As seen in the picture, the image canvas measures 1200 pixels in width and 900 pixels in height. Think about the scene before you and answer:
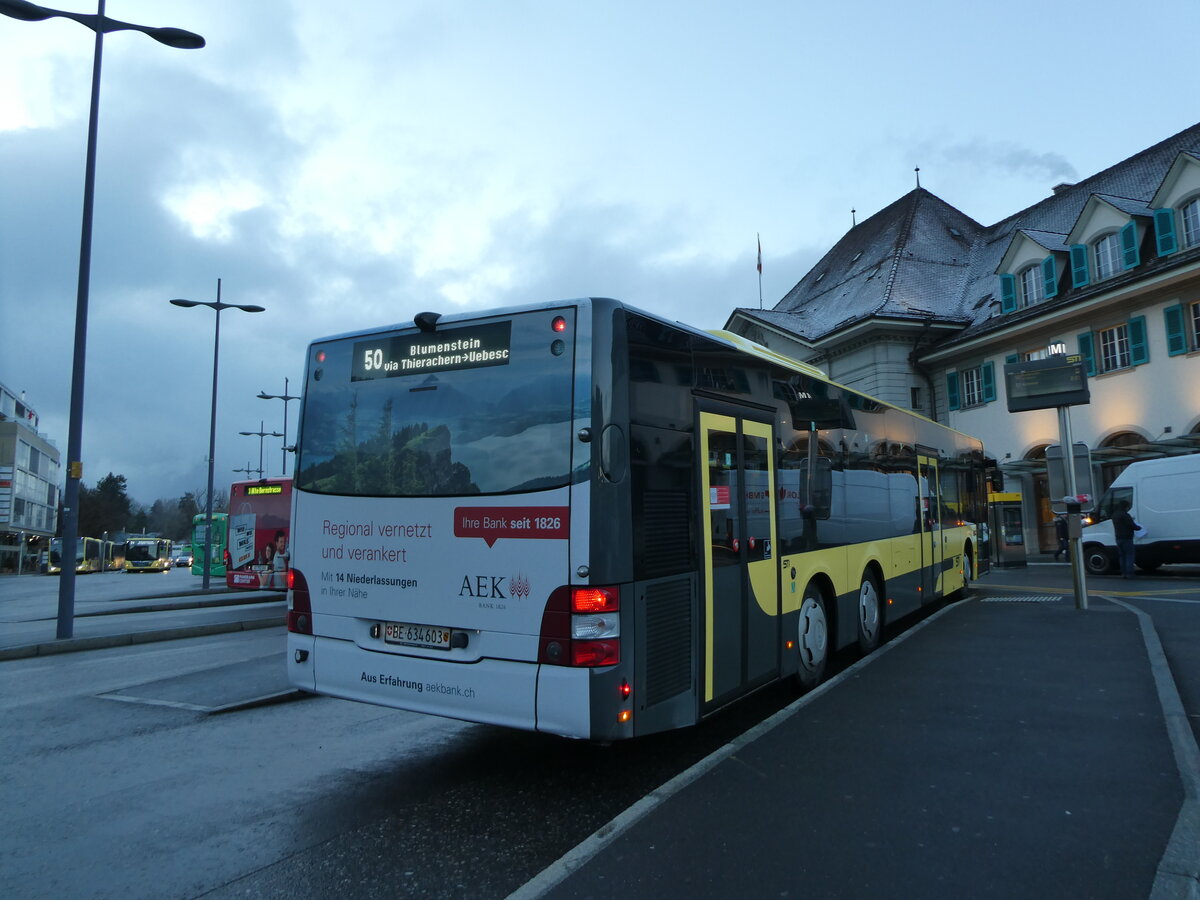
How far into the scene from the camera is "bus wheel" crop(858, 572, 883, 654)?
8.61m

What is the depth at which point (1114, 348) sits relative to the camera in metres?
26.8

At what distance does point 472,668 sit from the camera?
488 cm

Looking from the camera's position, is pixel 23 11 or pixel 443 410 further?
pixel 23 11

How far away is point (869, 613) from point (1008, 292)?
26655 millimetres

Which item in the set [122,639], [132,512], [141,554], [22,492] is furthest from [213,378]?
[132,512]

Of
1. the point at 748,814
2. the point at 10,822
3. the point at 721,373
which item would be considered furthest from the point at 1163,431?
the point at 10,822

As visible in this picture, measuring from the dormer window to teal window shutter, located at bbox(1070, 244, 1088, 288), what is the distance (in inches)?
12.9

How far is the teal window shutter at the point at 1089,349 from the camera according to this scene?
2697cm

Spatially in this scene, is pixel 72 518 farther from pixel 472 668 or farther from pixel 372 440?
pixel 472 668

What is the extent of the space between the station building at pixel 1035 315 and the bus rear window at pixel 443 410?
24604 mm

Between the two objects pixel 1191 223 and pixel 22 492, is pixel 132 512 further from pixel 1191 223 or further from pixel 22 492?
pixel 1191 223

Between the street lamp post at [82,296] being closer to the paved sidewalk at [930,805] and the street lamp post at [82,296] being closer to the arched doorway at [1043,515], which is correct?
the paved sidewalk at [930,805]

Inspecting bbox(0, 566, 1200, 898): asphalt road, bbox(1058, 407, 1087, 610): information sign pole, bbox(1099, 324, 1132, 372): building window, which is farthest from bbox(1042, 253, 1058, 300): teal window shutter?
bbox(0, 566, 1200, 898): asphalt road

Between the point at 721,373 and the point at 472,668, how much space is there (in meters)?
2.61
